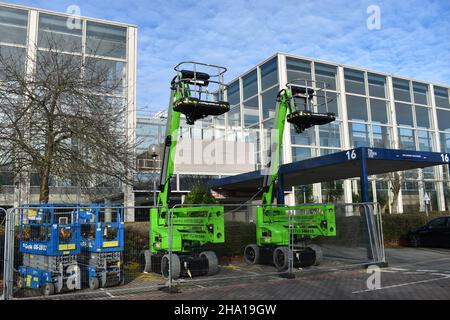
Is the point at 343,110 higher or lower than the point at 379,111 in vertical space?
lower

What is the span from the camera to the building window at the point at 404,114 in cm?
4038

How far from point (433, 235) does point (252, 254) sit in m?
9.12

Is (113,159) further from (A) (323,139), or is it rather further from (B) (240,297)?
(A) (323,139)

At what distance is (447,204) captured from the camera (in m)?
41.2

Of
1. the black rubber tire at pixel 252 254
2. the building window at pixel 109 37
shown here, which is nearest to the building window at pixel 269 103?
the building window at pixel 109 37

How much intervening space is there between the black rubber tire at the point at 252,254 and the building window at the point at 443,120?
120 feet

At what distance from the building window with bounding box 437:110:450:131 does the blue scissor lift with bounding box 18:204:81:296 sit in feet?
139

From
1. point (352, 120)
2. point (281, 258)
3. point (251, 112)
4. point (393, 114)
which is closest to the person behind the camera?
point (281, 258)

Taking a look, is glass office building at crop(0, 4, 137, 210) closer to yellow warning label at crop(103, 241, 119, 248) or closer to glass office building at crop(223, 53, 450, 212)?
glass office building at crop(223, 53, 450, 212)

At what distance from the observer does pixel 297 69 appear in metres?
35.0

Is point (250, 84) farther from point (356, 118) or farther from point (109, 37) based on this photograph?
point (109, 37)

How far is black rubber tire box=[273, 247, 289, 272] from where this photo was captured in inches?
467

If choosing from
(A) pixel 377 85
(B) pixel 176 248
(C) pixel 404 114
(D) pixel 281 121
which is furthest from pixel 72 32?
(C) pixel 404 114

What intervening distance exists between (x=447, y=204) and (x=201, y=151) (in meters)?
26.1
